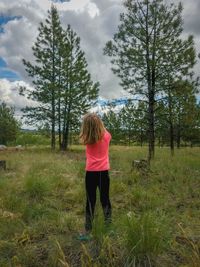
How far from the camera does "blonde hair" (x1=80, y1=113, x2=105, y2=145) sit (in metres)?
4.88

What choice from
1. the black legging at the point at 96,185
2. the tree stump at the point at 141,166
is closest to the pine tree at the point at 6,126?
the tree stump at the point at 141,166

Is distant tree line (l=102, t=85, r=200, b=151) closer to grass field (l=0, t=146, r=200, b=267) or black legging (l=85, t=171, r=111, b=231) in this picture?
grass field (l=0, t=146, r=200, b=267)

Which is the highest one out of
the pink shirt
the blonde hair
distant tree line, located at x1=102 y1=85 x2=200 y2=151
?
distant tree line, located at x1=102 y1=85 x2=200 y2=151

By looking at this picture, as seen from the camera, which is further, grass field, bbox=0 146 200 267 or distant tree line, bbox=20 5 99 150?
distant tree line, bbox=20 5 99 150

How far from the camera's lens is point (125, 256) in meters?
3.50

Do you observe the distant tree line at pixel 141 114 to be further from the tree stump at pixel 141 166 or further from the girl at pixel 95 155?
the girl at pixel 95 155

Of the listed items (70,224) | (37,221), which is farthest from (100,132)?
(37,221)

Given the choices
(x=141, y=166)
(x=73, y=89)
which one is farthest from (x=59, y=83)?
(x=141, y=166)

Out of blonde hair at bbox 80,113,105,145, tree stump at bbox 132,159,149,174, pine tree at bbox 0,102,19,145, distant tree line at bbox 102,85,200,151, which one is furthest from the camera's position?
pine tree at bbox 0,102,19,145

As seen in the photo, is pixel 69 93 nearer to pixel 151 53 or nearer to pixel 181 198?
pixel 151 53

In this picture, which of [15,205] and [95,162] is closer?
[95,162]

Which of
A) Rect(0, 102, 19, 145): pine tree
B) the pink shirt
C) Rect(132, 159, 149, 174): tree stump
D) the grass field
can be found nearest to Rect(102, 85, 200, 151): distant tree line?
Rect(132, 159, 149, 174): tree stump

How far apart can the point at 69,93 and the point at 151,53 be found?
12.6 m

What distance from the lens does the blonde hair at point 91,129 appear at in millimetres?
4879
